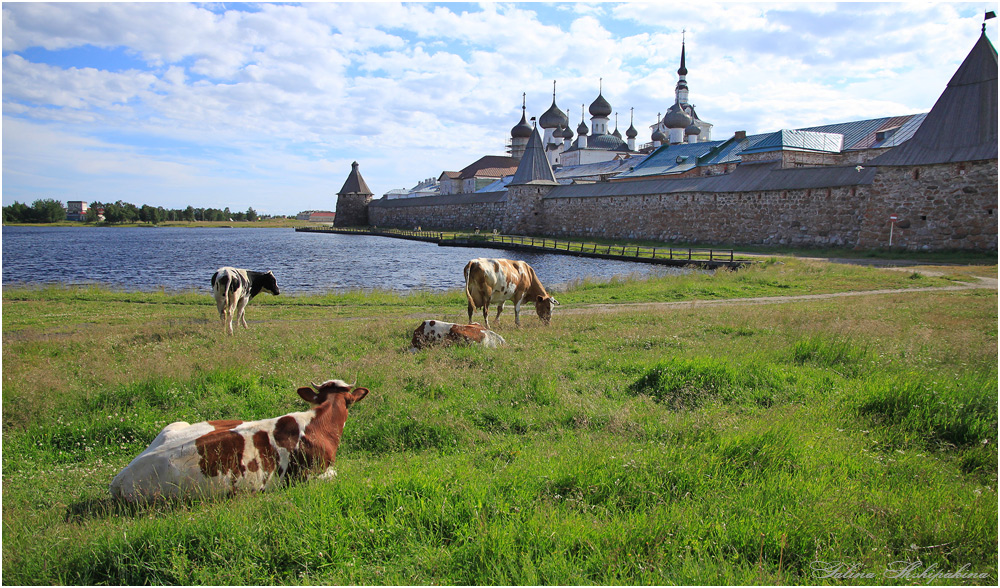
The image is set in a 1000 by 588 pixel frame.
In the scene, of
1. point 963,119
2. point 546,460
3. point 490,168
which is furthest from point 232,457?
point 490,168

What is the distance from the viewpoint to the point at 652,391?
569 centimetres

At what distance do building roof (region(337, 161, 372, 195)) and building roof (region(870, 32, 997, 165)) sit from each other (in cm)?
6899

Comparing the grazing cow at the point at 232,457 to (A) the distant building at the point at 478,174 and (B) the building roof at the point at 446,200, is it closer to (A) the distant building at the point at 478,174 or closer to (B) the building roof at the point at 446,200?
(B) the building roof at the point at 446,200

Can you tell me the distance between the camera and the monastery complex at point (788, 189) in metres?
25.3

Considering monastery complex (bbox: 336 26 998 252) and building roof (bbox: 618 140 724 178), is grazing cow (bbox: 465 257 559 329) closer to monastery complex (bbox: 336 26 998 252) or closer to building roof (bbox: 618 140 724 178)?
monastery complex (bbox: 336 26 998 252)

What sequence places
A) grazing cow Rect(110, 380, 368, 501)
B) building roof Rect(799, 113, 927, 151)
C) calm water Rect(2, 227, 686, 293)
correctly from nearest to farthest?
1. grazing cow Rect(110, 380, 368, 501)
2. calm water Rect(2, 227, 686, 293)
3. building roof Rect(799, 113, 927, 151)

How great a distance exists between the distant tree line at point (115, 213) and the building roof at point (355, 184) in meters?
59.7

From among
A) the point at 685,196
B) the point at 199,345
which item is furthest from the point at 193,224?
the point at 199,345

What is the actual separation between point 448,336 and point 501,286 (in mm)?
2767


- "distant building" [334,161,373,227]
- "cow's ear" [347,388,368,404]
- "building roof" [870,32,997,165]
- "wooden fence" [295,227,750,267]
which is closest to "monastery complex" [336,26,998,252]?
"building roof" [870,32,997,165]

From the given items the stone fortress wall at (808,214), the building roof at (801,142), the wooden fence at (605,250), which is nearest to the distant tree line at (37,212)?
the wooden fence at (605,250)

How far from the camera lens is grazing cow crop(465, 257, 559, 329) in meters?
10.1

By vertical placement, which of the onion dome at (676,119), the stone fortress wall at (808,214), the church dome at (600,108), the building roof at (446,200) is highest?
the church dome at (600,108)

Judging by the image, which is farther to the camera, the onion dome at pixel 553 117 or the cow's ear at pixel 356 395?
the onion dome at pixel 553 117
